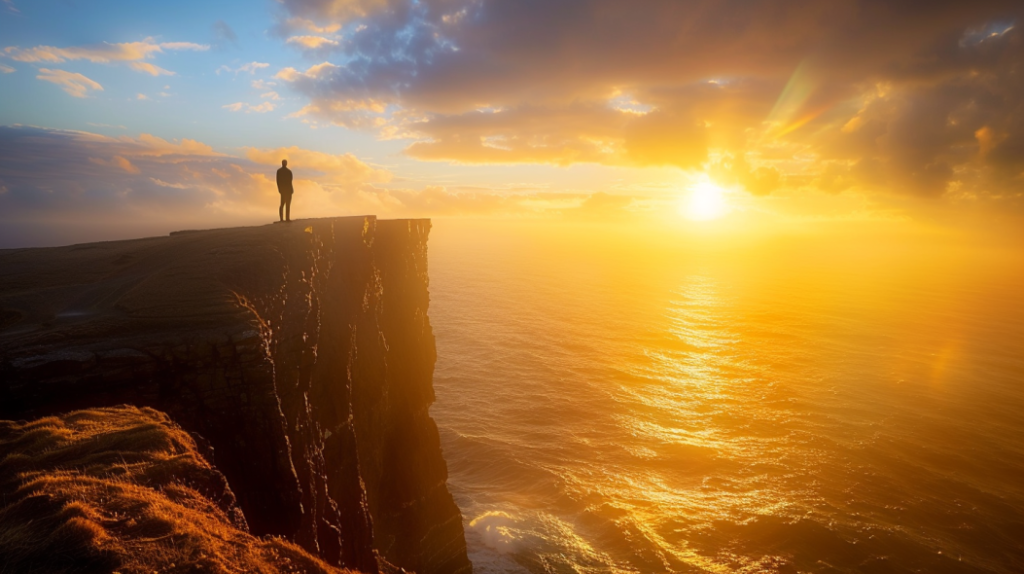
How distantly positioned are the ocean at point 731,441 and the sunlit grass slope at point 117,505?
28130 millimetres

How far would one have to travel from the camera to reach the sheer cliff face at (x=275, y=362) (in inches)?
525

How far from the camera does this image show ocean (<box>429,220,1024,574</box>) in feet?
115

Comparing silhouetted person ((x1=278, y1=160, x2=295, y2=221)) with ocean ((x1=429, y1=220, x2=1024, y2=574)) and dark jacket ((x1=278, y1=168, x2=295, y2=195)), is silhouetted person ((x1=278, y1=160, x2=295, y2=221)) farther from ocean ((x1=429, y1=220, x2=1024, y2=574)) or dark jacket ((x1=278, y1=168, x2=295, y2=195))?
ocean ((x1=429, y1=220, x2=1024, y2=574))

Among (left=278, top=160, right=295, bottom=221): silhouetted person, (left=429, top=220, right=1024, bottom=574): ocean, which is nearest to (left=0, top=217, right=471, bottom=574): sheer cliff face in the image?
(left=278, top=160, right=295, bottom=221): silhouetted person

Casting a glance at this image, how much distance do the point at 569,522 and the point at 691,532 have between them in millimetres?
9943

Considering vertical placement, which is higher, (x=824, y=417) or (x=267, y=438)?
(x=267, y=438)

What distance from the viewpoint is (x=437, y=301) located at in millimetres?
110750

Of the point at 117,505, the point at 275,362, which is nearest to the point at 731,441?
the point at 275,362

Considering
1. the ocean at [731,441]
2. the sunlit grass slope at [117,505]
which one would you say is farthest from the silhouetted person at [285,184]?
the ocean at [731,441]

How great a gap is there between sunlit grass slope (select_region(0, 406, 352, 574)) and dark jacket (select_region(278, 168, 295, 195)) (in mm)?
14531

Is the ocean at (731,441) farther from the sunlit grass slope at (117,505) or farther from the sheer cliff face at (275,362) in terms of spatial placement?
the sunlit grass slope at (117,505)

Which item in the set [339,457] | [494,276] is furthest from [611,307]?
[339,457]

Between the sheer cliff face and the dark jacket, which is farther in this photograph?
the dark jacket

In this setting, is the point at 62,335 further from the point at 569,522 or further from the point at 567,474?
the point at 567,474
